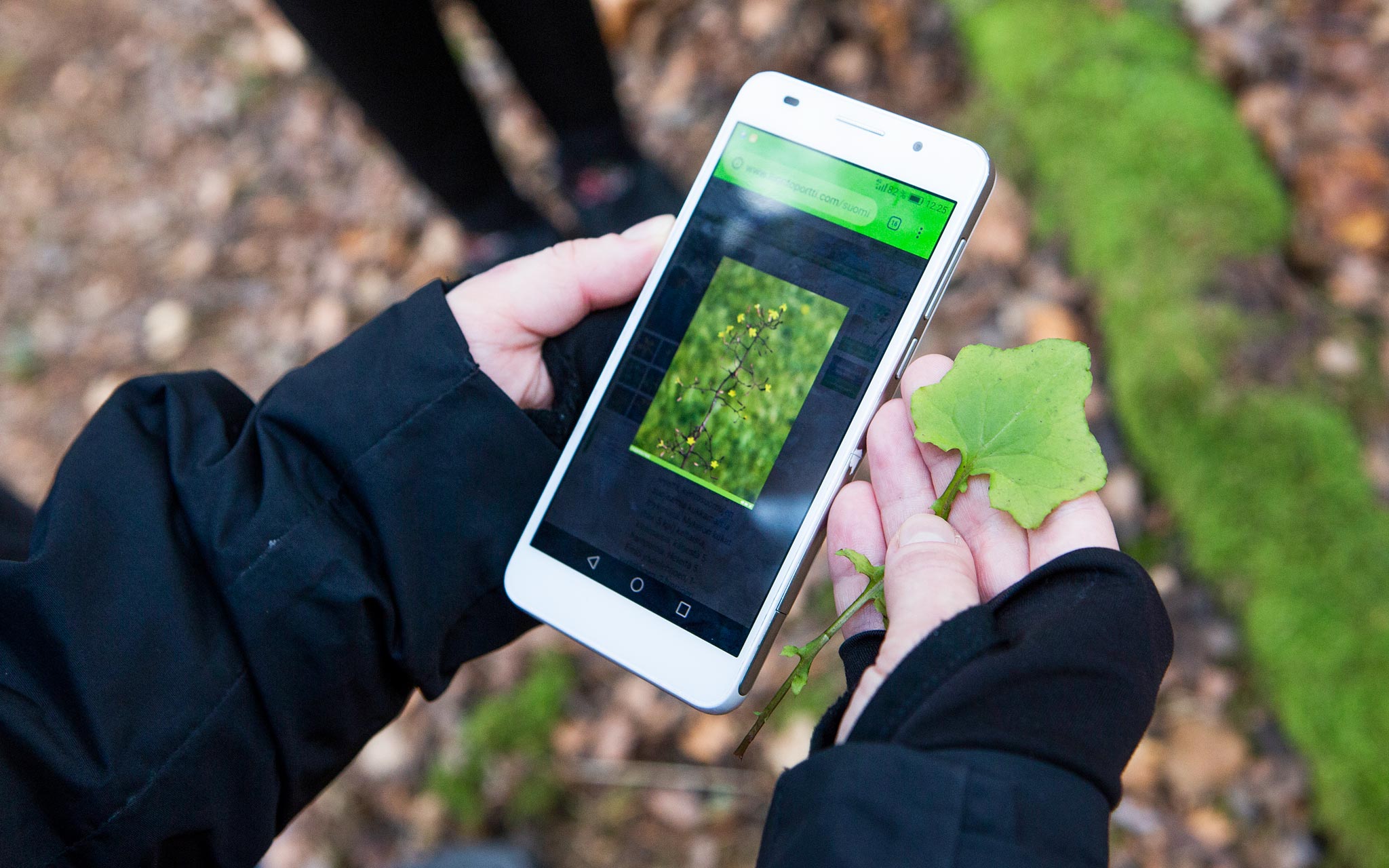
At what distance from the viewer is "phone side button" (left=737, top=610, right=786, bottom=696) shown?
149 centimetres

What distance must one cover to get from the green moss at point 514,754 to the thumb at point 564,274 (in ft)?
4.21

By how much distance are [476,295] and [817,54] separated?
1.95m

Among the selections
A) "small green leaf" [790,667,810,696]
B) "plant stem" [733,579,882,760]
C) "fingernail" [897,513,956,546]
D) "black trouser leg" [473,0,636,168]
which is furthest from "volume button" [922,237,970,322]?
"black trouser leg" [473,0,636,168]

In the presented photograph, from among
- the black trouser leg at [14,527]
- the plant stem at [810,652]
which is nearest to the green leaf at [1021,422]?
the plant stem at [810,652]

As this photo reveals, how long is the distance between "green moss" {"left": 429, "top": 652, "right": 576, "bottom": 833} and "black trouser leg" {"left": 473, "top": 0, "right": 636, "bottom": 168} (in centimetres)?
165

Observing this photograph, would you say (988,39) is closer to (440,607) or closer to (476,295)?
(476,295)

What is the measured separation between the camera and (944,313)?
2586 millimetres

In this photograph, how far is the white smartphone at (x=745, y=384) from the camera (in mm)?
1520

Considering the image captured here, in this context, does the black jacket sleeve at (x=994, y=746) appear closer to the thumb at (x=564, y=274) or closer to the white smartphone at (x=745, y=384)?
the white smartphone at (x=745, y=384)

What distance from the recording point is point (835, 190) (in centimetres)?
159

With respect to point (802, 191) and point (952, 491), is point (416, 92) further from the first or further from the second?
point (952, 491)

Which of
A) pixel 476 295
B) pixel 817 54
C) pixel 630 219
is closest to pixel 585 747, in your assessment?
pixel 476 295

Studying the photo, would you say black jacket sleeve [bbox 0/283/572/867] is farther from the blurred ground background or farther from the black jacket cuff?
the blurred ground background

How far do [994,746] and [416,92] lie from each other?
6.83 feet
